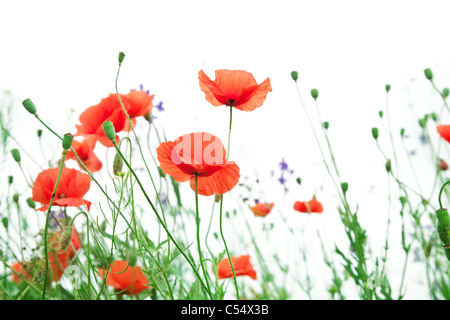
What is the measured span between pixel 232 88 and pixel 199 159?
0.15 m

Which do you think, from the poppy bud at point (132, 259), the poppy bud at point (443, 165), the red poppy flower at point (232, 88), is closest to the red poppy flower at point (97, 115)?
the red poppy flower at point (232, 88)

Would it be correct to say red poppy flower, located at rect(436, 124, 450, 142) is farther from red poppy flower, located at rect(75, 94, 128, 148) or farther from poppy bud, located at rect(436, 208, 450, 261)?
red poppy flower, located at rect(75, 94, 128, 148)

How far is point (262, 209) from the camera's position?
1.42 metres

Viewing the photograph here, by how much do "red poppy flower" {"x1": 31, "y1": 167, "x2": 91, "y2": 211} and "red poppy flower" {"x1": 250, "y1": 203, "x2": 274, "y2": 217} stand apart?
0.75 meters

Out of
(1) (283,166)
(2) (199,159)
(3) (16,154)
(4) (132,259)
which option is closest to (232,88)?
(2) (199,159)

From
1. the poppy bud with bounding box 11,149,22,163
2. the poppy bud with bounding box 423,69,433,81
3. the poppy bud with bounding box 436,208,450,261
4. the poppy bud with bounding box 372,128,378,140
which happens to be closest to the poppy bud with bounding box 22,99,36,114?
the poppy bud with bounding box 11,149,22,163

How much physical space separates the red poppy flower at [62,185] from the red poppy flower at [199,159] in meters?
0.21

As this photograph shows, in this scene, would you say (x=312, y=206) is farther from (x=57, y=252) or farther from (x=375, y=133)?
(x=57, y=252)

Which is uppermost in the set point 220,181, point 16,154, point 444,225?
point 16,154

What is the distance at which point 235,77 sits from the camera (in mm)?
662

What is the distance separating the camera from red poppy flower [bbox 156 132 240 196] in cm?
56

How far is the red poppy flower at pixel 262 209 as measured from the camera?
141cm

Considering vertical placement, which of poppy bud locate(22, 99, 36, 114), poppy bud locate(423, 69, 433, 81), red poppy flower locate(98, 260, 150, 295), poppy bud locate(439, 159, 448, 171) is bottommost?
red poppy flower locate(98, 260, 150, 295)

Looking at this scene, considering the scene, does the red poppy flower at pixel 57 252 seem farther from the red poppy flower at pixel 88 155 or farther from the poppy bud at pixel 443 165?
the poppy bud at pixel 443 165
